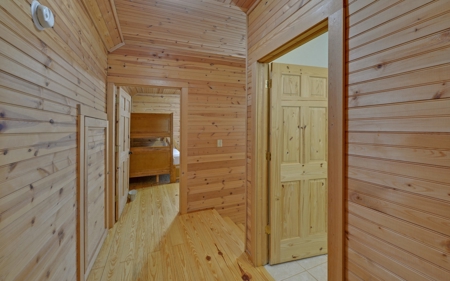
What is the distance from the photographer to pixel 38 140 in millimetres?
1002

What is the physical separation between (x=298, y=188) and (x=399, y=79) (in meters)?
1.36

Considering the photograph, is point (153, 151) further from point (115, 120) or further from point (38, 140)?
point (38, 140)

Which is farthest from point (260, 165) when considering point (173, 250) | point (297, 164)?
point (173, 250)

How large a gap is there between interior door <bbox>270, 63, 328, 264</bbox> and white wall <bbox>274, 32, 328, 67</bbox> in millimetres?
169

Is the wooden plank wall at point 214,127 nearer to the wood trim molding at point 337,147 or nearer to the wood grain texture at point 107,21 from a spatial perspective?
the wood grain texture at point 107,21

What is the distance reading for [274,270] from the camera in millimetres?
1789

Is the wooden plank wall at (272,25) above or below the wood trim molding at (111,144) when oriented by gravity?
above

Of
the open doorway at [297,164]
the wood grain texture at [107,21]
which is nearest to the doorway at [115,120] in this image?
the wood grain texture at [107,21]

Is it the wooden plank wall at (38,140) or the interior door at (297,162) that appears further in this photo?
the interior door at (297,162)

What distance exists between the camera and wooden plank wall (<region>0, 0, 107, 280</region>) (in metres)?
0.79

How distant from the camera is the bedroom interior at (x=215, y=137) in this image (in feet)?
2.43

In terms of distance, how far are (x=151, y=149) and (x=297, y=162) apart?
357cm

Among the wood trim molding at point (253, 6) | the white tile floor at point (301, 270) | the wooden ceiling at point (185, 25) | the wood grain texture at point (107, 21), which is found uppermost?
the wooden ceiling at point (185, 25)

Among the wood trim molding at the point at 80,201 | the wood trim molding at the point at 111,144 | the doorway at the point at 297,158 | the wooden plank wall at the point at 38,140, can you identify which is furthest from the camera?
the wood trim molding at the point at 111,144
